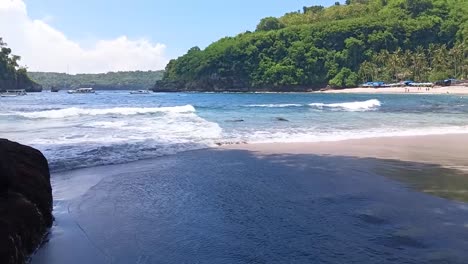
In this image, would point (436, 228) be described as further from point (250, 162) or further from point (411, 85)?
point (411, 85)

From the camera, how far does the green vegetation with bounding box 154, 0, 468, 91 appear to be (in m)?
134

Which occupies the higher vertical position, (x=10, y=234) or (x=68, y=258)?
(x=10, y=234)

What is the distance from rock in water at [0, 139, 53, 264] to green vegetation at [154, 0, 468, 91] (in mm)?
127056

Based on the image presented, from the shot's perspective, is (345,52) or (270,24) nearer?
(345,52)

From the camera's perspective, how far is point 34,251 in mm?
5066

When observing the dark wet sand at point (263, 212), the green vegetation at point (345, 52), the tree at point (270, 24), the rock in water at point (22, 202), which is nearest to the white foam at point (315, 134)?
the dark wet sand at point (263, 212)

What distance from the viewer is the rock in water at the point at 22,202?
4273 millimetres

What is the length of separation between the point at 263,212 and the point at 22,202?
3214 mm

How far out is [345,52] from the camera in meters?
152

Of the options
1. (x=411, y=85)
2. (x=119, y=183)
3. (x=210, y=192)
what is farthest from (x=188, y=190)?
(x=411, y=85)

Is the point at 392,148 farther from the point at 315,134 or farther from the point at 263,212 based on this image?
the point at 263,212

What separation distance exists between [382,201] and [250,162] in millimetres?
4444

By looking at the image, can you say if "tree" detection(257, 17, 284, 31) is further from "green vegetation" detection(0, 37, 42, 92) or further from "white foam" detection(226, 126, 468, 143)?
"white foam" detection(226, 126, 468, 143)

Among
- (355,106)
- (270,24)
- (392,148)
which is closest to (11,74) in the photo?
(270,24)
